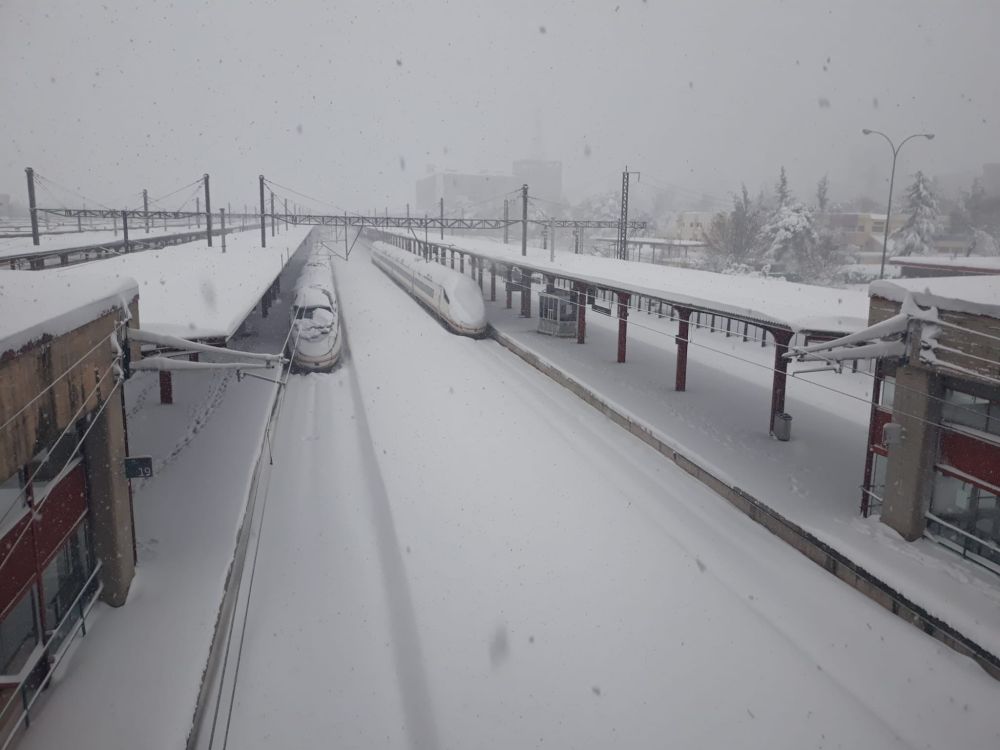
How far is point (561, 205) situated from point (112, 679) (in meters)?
125

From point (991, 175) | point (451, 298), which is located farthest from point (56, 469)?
point (991, 175)

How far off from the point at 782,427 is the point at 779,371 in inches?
57.7

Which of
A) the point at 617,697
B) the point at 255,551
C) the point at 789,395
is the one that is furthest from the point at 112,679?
the point at 789,395

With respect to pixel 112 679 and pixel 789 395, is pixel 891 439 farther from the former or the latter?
pixel 112 679

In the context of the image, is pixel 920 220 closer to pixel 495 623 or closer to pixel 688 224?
pixel 688 224

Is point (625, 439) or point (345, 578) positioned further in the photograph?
point (625, 439)

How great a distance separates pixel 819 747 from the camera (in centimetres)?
729

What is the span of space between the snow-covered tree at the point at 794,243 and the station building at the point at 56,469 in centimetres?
5167

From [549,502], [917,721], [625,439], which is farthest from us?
[625,439]

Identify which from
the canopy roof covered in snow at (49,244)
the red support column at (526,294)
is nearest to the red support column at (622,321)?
the red support column at (526,294)

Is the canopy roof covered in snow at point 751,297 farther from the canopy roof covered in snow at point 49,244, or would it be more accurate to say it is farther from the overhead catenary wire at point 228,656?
the canopy roof covered in snow at point 49,244

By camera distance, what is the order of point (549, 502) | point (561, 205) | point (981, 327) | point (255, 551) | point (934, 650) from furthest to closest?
point (561, 205), point (549, 502), point (255, 551), point (981, 327), point (934, 650)

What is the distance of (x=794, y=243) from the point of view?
53.6 metres

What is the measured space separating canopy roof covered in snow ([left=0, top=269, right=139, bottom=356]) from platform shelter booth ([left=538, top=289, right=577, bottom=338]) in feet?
67.4
